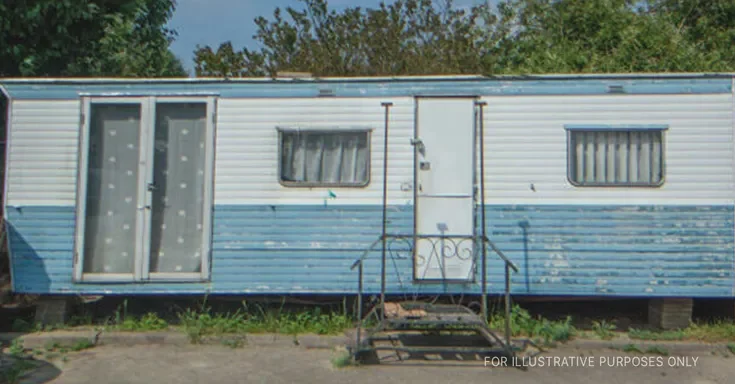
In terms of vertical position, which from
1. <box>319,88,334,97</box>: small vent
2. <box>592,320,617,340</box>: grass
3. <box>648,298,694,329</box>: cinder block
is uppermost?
<box>319,88,334,97</box>: small vent

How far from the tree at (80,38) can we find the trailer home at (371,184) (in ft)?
9.08

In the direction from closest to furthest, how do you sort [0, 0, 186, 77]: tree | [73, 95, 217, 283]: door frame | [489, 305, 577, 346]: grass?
[489, 305, 577, 346]: grass < [73, 95, 217, 283]: door frame < [0, 0, 186, 77]: tree

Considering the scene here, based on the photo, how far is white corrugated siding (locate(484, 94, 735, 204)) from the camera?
6742 mm

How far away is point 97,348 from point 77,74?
520cm

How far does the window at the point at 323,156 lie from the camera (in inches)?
277

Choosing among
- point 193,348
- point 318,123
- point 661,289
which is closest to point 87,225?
point 193,348

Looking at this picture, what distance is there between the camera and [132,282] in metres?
6.96

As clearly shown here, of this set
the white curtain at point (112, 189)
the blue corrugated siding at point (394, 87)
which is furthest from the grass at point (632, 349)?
the white curtain at point (112, 189)

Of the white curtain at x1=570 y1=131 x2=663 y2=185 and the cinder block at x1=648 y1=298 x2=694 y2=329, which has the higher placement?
the white curtain at x1=570 y1=131 x2=663 y2=185

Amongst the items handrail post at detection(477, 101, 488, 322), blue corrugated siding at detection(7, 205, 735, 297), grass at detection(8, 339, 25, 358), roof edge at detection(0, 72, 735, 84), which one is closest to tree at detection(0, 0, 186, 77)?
roof edge at detection(0, 72, 735, 84)

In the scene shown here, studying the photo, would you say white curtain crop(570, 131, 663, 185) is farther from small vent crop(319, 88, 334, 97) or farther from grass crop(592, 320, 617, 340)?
small vent crop(319, 88, 334, 97)

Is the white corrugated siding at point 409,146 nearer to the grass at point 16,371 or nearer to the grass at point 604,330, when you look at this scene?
the grass at point 604,330

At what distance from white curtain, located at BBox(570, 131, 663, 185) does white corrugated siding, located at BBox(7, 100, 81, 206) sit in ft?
17.9

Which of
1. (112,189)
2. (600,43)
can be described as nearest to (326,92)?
(112,189)
